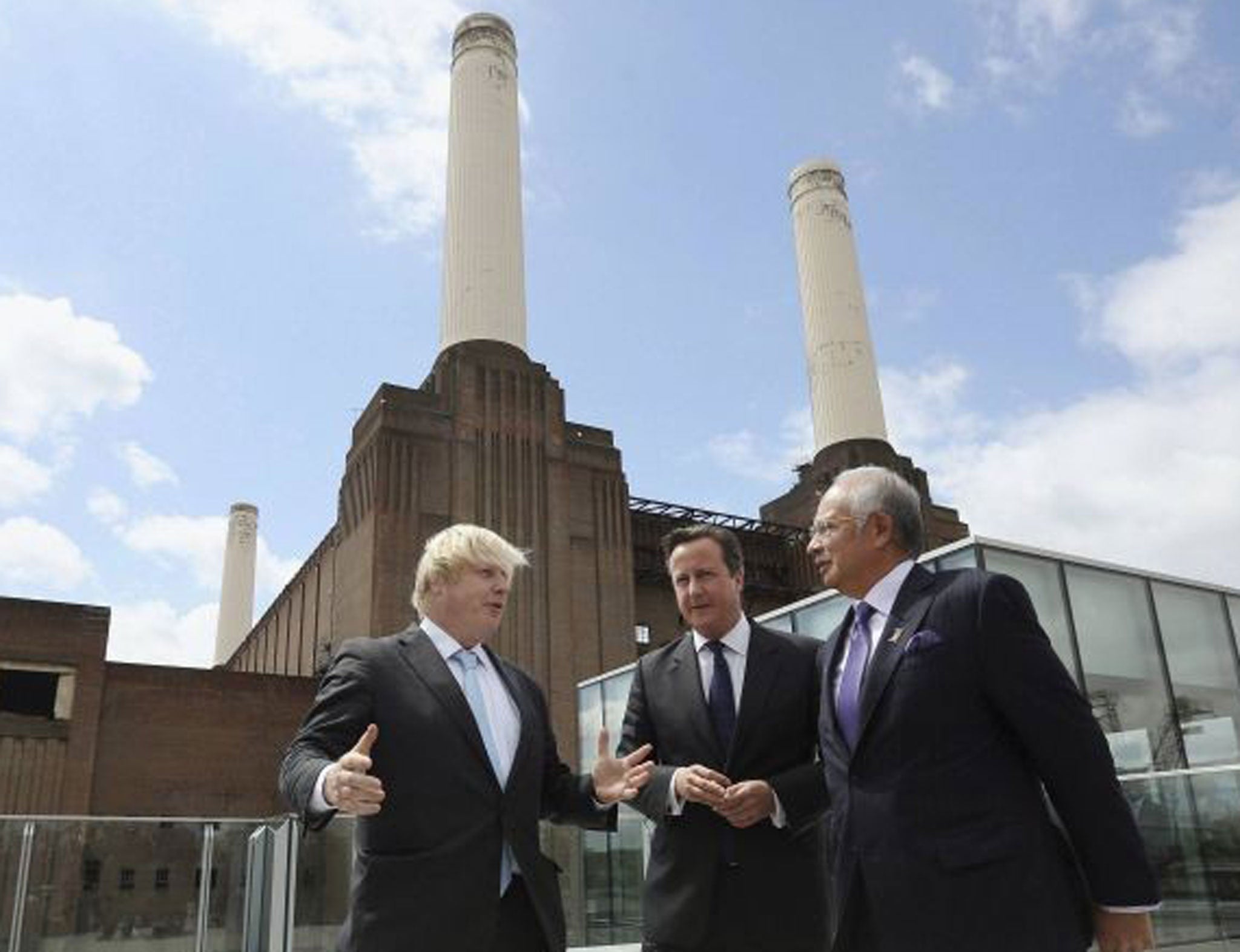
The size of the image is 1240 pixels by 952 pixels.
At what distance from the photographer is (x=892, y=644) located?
3186mm

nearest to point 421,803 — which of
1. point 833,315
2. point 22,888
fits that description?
point 22,888

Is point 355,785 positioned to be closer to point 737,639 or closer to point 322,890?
point 737,639

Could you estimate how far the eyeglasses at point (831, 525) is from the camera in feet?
11.3

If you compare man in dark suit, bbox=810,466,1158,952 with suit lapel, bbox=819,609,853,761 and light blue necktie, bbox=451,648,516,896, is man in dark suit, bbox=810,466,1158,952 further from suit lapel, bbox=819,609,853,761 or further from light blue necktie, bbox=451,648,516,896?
light blue necktie, bbox=451,648,516,896

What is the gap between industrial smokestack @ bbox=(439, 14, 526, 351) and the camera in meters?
37.1

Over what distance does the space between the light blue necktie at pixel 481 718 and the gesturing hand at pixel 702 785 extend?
56 cm

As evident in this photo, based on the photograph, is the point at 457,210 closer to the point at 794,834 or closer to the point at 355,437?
the point at 355,437

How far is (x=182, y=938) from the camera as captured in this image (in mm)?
11117

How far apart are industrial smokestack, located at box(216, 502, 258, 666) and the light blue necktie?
69.1 meters

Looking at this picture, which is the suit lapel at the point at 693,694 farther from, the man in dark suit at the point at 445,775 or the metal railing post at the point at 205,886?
the metal railing post at the point at 205,886

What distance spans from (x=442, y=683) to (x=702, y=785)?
846mm

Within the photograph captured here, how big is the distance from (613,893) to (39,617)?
2171cm

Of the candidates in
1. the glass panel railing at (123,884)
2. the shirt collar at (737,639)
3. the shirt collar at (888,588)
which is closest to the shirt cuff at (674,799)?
the shirt collar at (737,639)

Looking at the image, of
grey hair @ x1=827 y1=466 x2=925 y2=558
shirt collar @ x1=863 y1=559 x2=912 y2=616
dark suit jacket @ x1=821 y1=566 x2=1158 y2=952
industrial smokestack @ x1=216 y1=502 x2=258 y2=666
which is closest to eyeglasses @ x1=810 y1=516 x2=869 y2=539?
grey hair @ x1=827 y1=466 x2=925 y2=558
